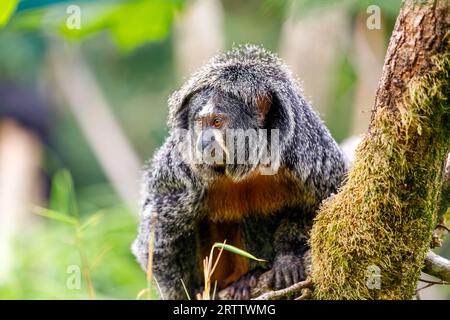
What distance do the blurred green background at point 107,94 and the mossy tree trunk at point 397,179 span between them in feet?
1.68

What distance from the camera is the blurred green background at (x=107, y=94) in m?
6.23

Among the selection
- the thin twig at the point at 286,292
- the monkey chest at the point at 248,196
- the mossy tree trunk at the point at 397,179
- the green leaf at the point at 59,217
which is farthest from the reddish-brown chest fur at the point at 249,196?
the green leaf at the point at 59,217

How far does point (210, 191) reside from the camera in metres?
4.12

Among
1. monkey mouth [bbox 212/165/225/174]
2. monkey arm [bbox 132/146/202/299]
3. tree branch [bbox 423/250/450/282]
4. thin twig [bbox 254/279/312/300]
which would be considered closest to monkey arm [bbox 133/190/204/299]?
monkey arm [bbox 132/146/202/299]

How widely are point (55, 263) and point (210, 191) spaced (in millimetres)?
3618

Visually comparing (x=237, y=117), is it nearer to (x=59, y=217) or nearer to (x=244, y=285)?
(x=244, y=285)

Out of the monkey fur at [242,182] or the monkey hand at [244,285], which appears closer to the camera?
the monkey fur at [242,182]

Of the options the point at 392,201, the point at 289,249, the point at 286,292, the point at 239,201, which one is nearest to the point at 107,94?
the point at 239,201

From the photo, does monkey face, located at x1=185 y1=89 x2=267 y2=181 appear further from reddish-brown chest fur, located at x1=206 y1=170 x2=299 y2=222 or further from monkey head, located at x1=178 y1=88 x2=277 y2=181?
reddish-brown chest fur, located at x1=206 y1=170 x2=299 y2=222

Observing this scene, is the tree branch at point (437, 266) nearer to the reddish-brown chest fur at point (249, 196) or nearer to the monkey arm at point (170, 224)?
the reddish-brown chest fur at point (249, 196)

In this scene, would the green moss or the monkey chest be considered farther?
the monkey chest

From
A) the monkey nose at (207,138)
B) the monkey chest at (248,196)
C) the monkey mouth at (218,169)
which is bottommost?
the monkey chest at (248,196)

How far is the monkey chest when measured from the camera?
410 centimetres

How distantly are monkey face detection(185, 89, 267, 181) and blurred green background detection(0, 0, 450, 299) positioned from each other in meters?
0.68
